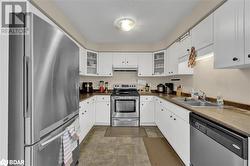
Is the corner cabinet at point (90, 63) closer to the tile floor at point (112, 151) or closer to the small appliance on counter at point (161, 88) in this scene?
the tile floor at point (112, 151)

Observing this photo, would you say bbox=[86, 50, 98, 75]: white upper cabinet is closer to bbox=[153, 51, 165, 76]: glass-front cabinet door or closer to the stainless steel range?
the stainless steel range

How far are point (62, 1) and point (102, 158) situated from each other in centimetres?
242

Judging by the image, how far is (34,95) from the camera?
966mm

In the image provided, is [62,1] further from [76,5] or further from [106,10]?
[106,10]

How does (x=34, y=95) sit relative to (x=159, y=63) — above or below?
below

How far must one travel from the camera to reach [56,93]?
122 centimetres

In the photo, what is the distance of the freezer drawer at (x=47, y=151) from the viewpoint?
0.96 meters

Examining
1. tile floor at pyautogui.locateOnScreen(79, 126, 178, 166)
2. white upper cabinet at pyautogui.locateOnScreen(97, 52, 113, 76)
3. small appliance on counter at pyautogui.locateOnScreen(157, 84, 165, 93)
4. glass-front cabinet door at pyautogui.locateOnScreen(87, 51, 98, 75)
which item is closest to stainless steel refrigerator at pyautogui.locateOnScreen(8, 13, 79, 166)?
tile floor at pyautogui.locateOnScreen(79, 126, 178, 166)

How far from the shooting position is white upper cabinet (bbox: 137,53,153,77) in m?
4.79

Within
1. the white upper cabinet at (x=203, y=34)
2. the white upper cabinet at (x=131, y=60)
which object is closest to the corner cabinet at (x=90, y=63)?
the white upper cabinet at (x=131, y=60)

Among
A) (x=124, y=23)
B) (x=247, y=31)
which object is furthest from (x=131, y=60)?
(x=247, y=31)

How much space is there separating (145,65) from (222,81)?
2658mm

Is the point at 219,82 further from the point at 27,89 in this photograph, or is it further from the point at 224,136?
the point at 27,89

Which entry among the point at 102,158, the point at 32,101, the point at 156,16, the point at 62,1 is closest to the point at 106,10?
the point at 62,1
